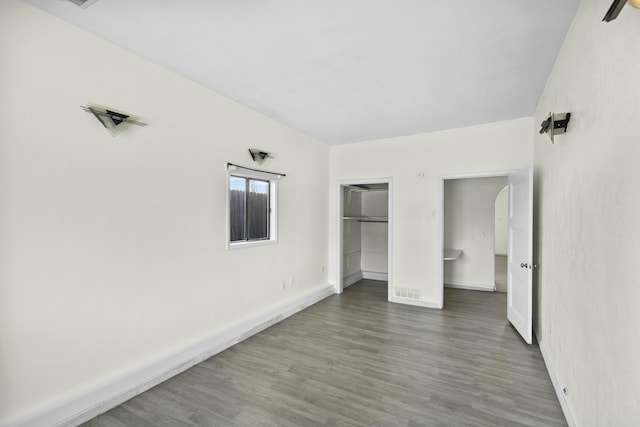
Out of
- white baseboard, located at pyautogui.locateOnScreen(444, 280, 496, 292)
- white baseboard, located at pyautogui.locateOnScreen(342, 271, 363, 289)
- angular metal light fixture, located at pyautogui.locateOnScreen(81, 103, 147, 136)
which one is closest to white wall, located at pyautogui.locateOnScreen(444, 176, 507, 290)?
white baseboard, located at pyautogui.locateOnScreen(444, 280, 496, 292)

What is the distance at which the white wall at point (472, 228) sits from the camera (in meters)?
5.92

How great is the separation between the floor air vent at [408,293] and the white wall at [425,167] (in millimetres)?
69

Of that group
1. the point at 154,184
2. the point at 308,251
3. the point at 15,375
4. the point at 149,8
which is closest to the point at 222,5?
the point at 149,8

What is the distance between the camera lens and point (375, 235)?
6.98 meters

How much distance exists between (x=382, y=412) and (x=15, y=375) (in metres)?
2.42

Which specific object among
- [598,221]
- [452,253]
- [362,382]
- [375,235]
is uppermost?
[598,221]

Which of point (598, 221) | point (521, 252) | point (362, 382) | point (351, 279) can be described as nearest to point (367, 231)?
point (351, 279)

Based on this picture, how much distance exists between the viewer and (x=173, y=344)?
2.88 metres

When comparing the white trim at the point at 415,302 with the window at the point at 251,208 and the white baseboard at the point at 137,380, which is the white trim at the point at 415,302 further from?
the window at the point at 251,208

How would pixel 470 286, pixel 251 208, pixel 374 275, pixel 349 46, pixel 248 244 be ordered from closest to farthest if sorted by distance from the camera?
pixel 349 46 → pixel 248 244 → pixel 251 208 → pixel 470 286 → pixel 374 275

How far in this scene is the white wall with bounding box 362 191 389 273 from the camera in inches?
270

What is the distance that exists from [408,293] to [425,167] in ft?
6.69

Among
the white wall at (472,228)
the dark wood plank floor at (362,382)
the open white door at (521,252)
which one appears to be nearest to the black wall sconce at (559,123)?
the open white door at (521,252)

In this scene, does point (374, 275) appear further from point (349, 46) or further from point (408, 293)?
point (349, 46)
